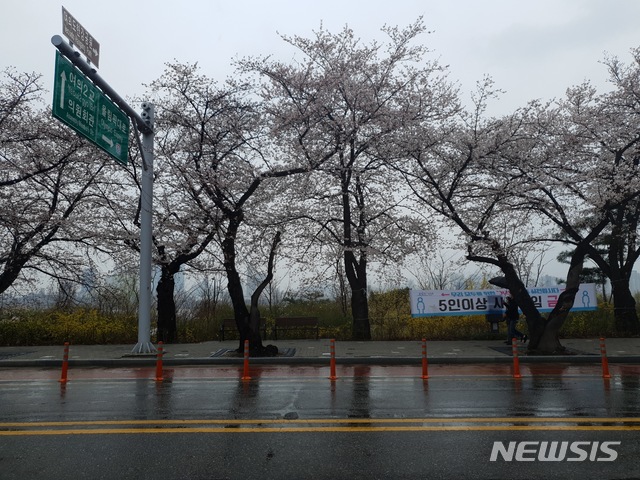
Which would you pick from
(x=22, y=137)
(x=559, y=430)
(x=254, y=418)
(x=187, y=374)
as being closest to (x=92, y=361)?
(x=187, y=374)

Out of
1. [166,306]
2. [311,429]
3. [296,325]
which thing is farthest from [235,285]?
[311,429]

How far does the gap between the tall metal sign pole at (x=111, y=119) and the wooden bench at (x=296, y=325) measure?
19.4 feet

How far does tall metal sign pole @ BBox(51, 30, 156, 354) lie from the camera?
1178cm

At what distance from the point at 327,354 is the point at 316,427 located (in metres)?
8.85

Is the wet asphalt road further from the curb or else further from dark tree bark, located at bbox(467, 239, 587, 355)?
dark tree bark, located at bbox(467, 239, 587, 355)

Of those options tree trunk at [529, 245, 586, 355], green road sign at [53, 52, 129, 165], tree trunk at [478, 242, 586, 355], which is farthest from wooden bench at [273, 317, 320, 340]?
green road sign at [53, 52, 129, 165]

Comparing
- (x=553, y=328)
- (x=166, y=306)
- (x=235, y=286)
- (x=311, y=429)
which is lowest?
(x=311, y=429)

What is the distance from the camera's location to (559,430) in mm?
6504

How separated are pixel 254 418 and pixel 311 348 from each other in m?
10.0

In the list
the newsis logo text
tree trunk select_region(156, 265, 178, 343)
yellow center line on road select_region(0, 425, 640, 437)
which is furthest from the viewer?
tree trunk select_region(156, 265, 178, 343)

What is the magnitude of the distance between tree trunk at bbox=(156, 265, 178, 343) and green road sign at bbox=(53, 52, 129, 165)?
Result: 621 cm

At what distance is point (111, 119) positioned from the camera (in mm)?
14156

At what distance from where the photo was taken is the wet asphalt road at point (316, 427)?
5.20 metres

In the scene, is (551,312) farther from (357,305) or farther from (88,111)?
(88,111)
